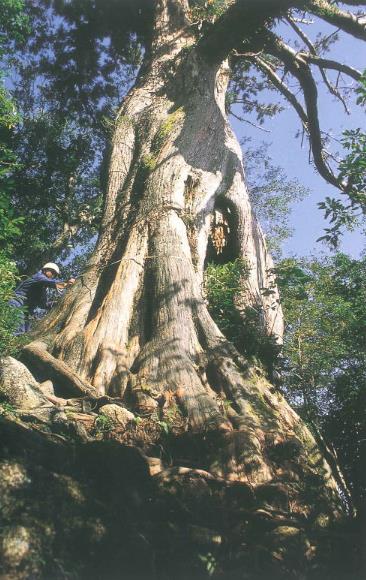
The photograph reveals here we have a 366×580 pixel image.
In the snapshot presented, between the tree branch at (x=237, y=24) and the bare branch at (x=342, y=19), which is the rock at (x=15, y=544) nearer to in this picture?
the tree branch at (x=237, y=24)

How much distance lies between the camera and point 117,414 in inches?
155

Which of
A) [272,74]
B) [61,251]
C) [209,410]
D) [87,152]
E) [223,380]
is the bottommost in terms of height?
[209,410]

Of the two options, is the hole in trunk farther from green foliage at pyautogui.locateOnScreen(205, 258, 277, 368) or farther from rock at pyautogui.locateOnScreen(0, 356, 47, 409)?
rock at pyautogui.locateOnScreen(0, 356, 47, 409)

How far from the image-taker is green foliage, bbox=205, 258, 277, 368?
5.70 meters

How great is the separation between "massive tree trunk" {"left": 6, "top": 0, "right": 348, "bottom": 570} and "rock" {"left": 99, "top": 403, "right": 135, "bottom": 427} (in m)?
0.16

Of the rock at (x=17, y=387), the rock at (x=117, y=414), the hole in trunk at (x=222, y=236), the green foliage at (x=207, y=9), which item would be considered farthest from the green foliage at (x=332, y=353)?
the green foliage at (x=207, y=9)

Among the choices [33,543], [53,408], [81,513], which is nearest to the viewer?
[33,543]

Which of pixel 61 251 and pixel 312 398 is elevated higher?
pixel 61 251

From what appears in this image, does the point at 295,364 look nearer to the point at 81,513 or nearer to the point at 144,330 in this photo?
the point at 144,330

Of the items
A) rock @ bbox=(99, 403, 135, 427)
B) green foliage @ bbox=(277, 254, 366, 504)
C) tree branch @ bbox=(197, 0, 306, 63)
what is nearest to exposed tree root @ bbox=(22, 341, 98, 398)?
rock @ bbox=(99, 403, 135, 427)

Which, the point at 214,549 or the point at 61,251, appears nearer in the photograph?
the point at 214,549

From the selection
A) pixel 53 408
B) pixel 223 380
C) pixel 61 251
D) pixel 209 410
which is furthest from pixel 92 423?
pixel 61 251

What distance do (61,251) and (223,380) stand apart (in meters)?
8.43

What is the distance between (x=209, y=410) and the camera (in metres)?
4.11
